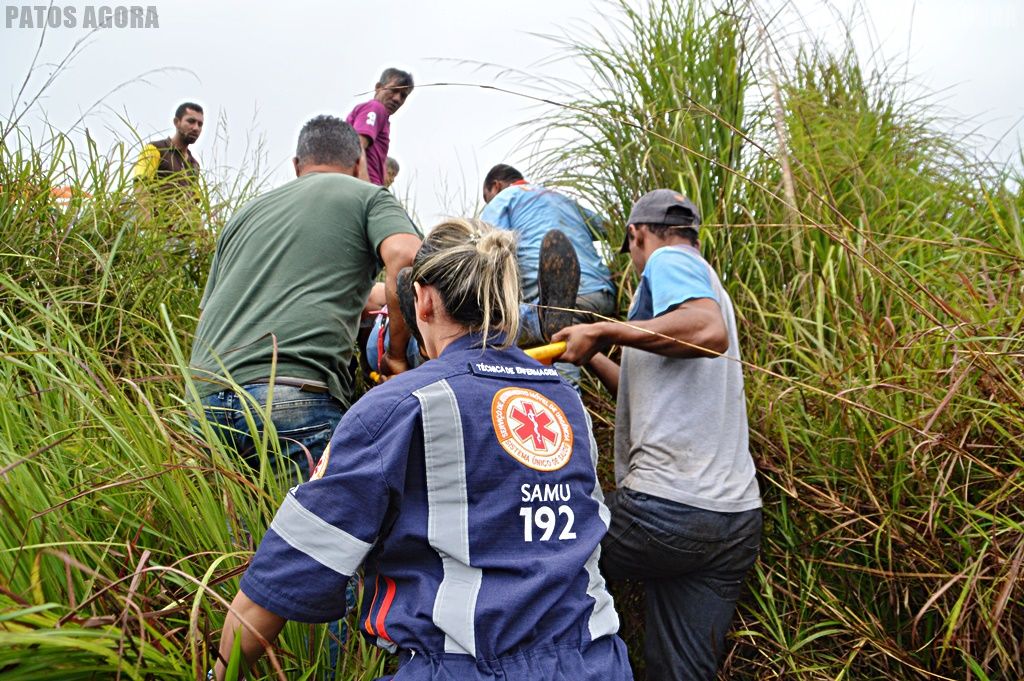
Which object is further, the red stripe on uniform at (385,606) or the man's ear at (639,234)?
the man's ear at (639,234)

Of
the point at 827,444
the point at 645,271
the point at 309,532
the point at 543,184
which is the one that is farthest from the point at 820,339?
Result: the point at 309,532

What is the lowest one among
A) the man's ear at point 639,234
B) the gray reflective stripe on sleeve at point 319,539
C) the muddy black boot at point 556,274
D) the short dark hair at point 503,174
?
the gray reflective stripe on sleeve at point 319,539

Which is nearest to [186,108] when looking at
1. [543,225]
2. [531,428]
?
[543,225]

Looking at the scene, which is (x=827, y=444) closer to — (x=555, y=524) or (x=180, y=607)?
(x=555, y=524)

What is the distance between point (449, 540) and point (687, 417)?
1353 millimetres

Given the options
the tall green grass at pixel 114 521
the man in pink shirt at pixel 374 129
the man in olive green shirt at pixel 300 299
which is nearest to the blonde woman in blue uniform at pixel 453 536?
the tall green grass at pixel 114 521

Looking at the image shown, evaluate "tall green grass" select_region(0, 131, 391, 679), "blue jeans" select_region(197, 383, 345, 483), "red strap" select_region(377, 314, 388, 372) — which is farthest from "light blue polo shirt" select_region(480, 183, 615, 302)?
"tall green grass" select_region(0, 131, 391, 679)

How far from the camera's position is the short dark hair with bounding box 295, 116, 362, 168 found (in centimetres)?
352

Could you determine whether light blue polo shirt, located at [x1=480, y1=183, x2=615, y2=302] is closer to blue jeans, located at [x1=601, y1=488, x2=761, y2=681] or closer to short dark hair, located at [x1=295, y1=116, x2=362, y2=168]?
short dark hair, located at [x1=295, y1=116, x2=362, y2=168]

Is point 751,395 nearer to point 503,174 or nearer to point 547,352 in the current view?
point 547,352

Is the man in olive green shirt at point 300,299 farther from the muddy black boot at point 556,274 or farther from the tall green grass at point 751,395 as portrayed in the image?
the muddy black boot at point 556,274

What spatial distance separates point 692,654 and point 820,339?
124 centimetres

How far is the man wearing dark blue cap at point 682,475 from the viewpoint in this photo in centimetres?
289

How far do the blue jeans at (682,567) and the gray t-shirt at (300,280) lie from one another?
1.04 m
